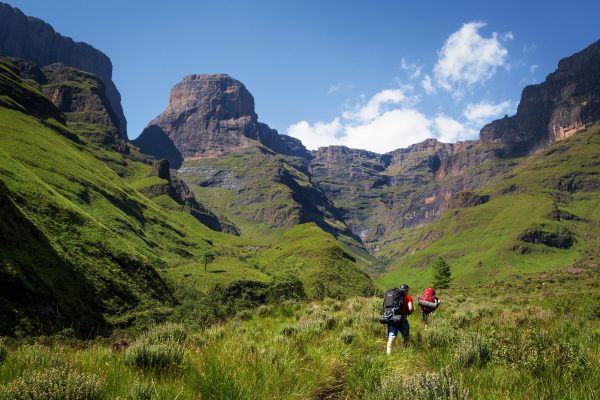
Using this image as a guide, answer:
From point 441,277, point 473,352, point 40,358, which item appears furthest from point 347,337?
Answer: point 441,277

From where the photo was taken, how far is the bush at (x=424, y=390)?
4.07 metres

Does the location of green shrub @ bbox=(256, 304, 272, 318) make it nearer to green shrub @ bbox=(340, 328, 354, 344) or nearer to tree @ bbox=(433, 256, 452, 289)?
green shrub @ bbox=(340, 328, 354, 344)

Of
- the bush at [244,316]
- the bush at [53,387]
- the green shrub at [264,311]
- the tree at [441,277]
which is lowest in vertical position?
the tree at [441,277]

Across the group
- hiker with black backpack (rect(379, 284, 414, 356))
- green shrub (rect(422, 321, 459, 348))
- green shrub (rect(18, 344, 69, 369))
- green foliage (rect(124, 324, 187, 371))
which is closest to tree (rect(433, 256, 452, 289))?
hiker with black backpack (rect(379, 284, 414, 356))

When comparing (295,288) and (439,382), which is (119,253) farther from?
(439,382)

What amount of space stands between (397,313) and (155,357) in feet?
24.3

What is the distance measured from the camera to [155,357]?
600 centimetres

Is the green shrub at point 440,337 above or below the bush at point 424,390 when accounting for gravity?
below

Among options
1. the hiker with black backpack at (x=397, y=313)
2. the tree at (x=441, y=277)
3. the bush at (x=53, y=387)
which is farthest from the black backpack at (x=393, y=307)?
the tree at (x=441, y=277)

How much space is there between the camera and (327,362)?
21.5 ft

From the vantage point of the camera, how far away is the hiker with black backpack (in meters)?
11.0

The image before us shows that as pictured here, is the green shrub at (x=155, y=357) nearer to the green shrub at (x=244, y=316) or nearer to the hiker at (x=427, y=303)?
the hiker at (x=427, y=303)

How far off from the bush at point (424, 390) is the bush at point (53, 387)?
3.17 metres

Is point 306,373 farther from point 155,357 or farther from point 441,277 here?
point 441,277
